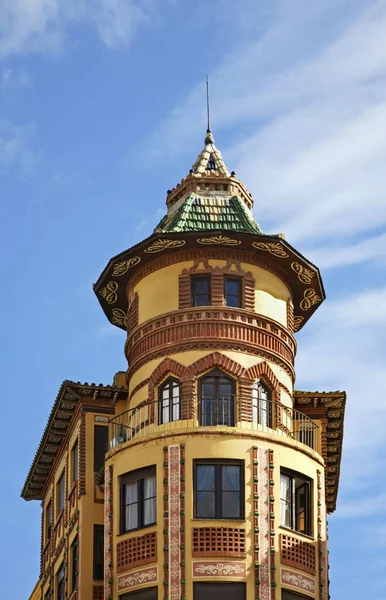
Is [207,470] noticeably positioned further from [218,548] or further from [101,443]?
[101,443]

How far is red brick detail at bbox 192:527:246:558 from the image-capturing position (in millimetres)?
54969

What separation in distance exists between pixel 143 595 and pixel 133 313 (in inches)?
446

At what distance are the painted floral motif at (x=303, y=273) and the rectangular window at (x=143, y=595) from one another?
1359cm

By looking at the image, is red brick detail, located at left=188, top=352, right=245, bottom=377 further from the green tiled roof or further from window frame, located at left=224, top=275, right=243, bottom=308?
the green tiled roof

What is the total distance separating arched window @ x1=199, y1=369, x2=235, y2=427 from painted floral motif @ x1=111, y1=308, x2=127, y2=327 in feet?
25.2

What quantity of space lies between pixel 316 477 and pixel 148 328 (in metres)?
8.22

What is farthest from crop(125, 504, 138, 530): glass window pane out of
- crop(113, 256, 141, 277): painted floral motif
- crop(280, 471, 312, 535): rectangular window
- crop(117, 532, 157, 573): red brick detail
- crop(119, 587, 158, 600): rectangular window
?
crop(113, 256, 141, 277): painted floral motif

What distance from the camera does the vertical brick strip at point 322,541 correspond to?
5716 cm

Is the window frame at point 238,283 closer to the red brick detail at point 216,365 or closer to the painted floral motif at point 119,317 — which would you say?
the red brick detail at point 216,365

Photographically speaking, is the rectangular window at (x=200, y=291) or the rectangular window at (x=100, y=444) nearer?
the rectangular window at (x=200, y=291)

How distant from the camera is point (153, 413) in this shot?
58.5 metres

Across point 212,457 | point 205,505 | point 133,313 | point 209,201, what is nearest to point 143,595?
point 205,505

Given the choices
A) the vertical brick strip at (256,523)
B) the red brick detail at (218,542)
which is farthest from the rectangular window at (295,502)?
the red brick detail at (218,542)

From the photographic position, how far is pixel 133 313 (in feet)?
202
